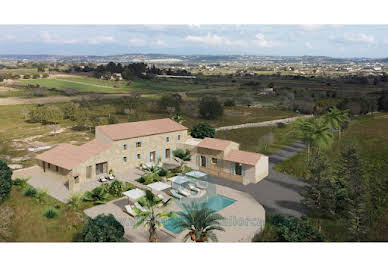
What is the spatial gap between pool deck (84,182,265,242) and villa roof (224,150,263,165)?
2.86 meters

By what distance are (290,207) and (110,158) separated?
53.9 ft

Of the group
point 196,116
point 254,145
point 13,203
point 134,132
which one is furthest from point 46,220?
point 196,116

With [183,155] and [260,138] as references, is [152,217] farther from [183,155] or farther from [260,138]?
[260,138]

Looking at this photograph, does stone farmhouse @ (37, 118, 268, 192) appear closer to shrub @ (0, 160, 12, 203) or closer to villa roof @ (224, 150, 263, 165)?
villa roof @ (224, 150, 263, 165)

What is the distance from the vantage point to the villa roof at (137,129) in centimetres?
2792

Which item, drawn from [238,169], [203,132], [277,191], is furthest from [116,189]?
[203,132]

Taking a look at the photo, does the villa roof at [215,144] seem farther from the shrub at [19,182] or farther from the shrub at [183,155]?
the shrub at [19,182]

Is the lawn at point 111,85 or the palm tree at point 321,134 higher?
the lawn at point 111,85

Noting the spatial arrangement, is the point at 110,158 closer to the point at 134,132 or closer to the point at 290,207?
the point at 134,132

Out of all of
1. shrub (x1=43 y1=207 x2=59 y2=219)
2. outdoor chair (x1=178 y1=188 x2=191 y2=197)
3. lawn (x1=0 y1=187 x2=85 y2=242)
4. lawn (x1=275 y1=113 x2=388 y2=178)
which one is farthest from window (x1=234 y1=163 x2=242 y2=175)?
shrub (x1=43 y1=207 x2=59 y2=219)

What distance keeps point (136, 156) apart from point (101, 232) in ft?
49.3

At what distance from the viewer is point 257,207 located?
2075 cm

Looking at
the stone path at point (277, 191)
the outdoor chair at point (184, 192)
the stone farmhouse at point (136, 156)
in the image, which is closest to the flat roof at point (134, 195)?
the outdoor chair at point (184, 192)

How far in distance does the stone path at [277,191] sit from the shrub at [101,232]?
10836mm
